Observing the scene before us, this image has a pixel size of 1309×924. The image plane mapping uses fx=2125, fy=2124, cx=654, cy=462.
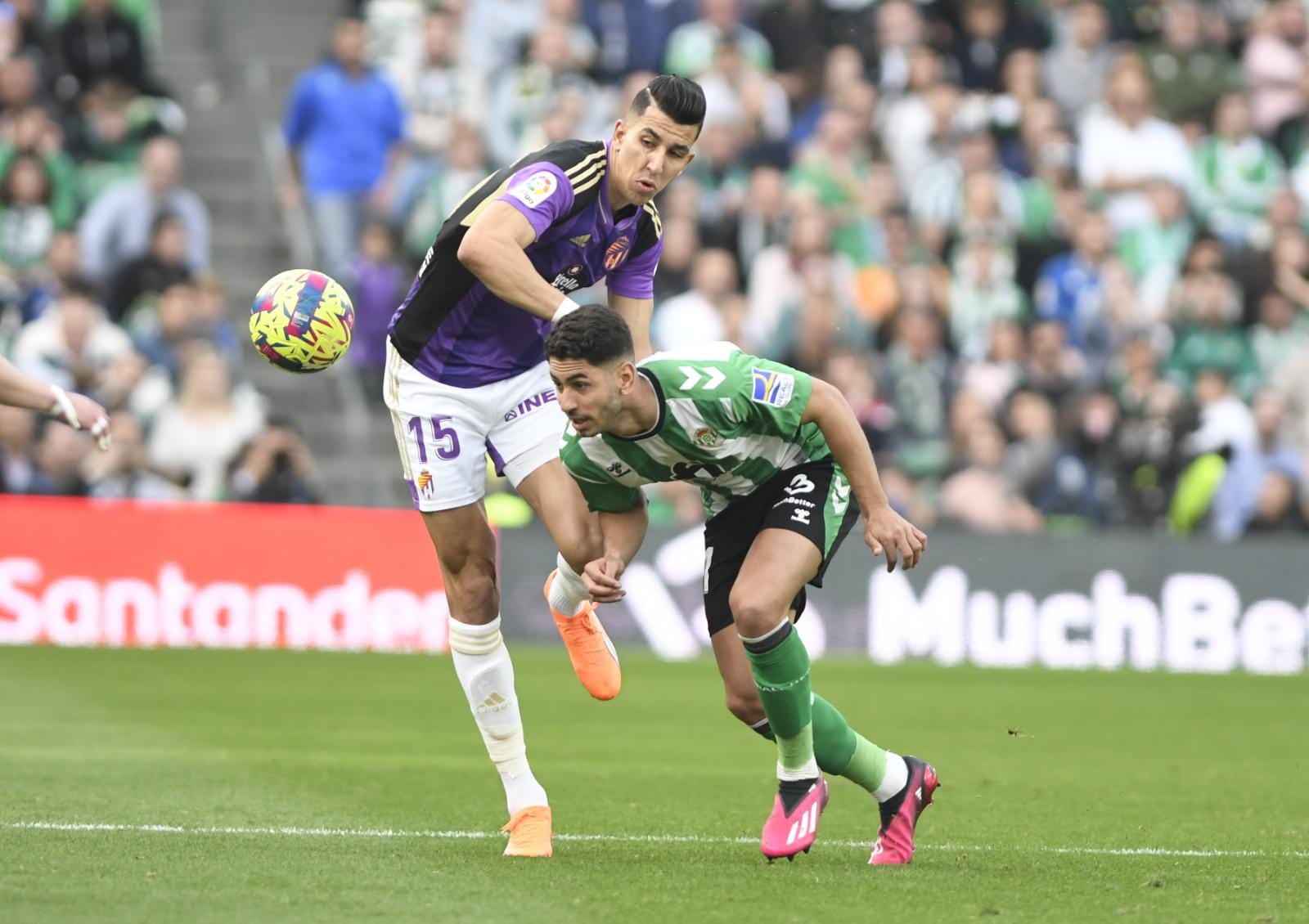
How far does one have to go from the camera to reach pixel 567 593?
8148mm

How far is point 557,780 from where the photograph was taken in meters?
10.1

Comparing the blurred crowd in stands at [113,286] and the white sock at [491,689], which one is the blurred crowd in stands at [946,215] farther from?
the white sock at [491,689]

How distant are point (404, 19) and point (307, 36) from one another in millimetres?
1908

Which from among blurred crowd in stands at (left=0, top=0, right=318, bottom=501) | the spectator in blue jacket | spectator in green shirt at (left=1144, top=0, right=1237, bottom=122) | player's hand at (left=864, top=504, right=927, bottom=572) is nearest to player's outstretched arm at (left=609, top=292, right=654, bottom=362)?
Answer: player's hand at (left=864, top=504, right=927, bottom=572)

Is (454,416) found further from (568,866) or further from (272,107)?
(272,107)

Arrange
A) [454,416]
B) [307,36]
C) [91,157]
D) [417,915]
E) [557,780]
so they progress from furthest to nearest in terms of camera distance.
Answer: [307,36] → [91,157] → [557,780] → [454,416] → [417,915]

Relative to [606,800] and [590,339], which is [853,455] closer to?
[590,339]

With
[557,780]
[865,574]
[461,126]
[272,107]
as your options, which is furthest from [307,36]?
[557,780]

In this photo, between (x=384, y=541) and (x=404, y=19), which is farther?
(x=404, y=19)

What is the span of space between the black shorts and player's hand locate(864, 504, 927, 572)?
379mm

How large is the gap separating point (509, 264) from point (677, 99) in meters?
0.86

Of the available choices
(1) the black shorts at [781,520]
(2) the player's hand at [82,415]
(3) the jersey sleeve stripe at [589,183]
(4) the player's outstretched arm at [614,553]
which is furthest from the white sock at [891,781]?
(2) the player's hand at [82,415]

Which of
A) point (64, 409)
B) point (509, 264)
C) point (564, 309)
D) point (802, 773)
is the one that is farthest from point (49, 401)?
point (802, 773)

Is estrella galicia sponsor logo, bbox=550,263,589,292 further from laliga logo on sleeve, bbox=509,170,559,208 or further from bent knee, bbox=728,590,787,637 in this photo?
bent knee, bbox=728,590,787,637
